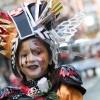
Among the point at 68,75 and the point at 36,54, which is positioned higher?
the point at 36,54

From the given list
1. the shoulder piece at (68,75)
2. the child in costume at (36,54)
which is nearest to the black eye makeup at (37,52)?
the child in costume at (36,54)

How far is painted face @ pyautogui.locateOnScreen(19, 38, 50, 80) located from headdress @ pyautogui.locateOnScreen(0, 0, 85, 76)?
0.15ft

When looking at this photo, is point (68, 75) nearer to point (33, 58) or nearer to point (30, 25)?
point (33, 58)

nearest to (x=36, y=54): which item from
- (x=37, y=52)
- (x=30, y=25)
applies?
(x=37, y=52)

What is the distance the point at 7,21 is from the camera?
203 cm

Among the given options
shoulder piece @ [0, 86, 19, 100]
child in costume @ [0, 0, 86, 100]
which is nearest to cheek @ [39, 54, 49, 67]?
child in costume @ [0, 0, 86, 100]

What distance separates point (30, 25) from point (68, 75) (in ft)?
1.21

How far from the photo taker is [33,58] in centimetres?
198

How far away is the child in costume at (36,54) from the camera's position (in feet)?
6.46

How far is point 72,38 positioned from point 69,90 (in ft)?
1.26

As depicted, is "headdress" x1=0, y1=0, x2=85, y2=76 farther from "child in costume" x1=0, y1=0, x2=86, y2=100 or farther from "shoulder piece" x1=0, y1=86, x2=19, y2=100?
"shoulder piece" x1=0, y1=86, x2=19, y2=100

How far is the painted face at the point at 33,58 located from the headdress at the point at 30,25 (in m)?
0.04

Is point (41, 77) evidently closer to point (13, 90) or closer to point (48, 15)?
point (13, 90)

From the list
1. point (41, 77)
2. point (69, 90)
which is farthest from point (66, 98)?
point (41, 77)
